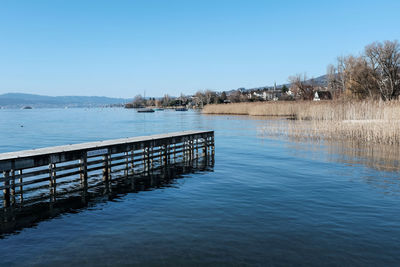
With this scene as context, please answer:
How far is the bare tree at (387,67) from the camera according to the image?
6956cm

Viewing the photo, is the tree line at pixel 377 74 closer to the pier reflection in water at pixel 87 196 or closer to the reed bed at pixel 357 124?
the reed bed at pixel 357 124

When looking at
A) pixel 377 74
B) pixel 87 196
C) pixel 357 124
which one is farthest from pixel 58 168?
pixel 377 74

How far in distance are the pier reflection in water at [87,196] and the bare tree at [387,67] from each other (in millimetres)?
62311

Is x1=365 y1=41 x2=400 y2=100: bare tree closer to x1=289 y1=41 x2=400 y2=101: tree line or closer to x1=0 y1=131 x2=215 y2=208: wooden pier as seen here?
x1=289 y1=41 x2=400 y2=101: tree line

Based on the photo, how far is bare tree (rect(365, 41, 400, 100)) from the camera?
69562mm

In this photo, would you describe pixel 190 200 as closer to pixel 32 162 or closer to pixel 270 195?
pixel 270 195

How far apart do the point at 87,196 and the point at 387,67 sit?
72.6m

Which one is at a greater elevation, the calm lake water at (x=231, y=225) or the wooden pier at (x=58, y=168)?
the wooden pier at (x=58, y=168)

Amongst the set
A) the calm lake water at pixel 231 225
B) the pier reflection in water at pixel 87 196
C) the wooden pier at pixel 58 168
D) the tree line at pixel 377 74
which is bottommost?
the calm lake water at pixel 231 225

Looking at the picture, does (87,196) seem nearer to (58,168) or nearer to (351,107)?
(58,168)

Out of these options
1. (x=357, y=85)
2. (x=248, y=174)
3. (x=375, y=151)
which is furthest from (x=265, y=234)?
(x=357, y=85)

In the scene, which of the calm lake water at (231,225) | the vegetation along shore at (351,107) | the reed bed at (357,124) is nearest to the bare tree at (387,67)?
the vegetation along shore at (351,107)

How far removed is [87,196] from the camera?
48.5ft

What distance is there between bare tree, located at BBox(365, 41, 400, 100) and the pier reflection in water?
62.3 meters
